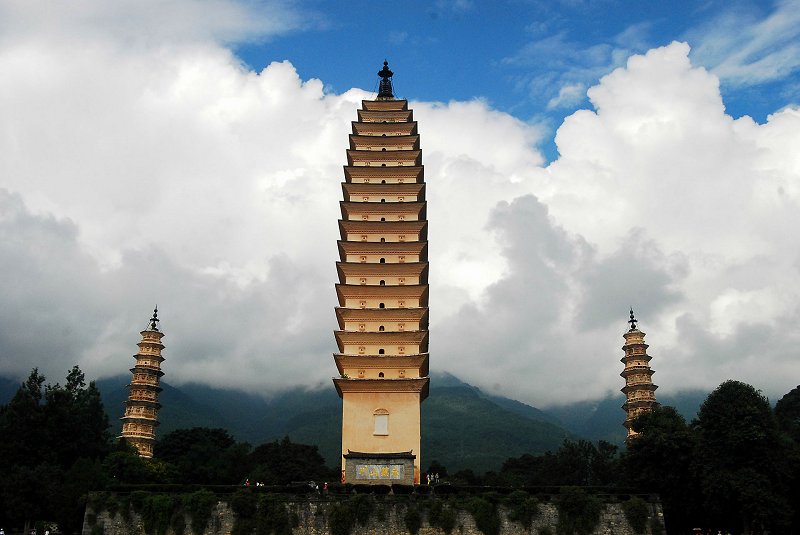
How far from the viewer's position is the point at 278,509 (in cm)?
2562

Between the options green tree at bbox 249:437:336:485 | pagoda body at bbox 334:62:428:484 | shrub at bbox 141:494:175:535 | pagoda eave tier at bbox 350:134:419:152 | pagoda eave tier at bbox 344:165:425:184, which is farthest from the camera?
green tree at bbox 249:437:336:485

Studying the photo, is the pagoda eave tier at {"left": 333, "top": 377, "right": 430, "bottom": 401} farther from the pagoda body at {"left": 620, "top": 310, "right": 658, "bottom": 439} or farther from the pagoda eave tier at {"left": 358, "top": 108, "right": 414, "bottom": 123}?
the pagoda body at {"left": 620, "top": 310, "right": 658, "bottom": 439}

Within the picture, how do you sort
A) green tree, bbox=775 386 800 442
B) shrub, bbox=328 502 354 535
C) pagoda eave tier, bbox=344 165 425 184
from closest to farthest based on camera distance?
shrub, bbox=328 502 354 535
pagoda eave tier, bbox=344 165 425 184
green tree, bbox=775 386 800 442

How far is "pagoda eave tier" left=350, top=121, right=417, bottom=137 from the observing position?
Answer: 39000 mm

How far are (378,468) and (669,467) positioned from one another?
1261cm

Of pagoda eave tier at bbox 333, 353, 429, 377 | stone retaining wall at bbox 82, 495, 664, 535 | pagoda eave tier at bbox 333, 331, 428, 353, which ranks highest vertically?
pagoda eave tier at bbox 333, 331, 428, 353

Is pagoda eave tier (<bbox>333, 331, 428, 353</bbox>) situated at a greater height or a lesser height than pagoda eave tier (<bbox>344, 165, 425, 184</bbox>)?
lesser

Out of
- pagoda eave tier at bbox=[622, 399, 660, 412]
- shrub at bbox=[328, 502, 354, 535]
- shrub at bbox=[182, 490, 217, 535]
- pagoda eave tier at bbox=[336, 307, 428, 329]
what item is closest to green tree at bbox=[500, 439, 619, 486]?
pagoda eave tier at bbox=[622, 399, 660, 412]

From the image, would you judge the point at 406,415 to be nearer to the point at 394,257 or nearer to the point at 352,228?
the point at 394,257

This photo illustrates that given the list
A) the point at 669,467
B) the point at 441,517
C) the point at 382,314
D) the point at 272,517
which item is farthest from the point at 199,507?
the point at 669,467

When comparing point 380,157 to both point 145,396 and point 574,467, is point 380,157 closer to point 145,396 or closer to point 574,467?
point 145,396

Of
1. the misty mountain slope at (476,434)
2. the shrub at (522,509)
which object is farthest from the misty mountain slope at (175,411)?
the shrub at (522,509)

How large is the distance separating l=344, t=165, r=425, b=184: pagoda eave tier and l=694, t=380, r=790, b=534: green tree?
19.0 meters

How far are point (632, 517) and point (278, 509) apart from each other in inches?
540
